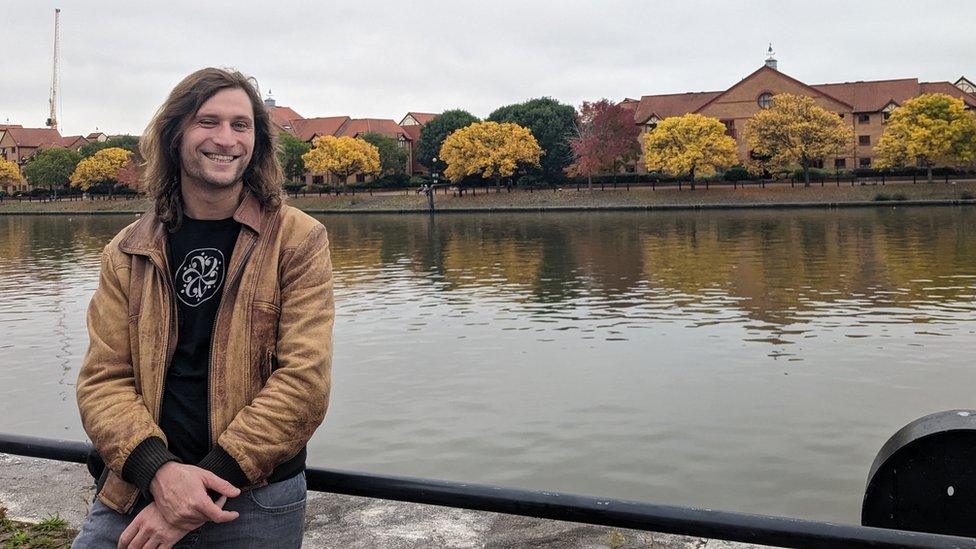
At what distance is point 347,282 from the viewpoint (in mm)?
22969

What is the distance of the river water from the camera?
8594 millimetres

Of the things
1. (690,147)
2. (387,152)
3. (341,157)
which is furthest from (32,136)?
(690,147)

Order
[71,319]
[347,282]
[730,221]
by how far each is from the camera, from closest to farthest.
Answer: [71,319]
[347,282]
[730,221]

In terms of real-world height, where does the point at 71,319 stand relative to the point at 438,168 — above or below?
below

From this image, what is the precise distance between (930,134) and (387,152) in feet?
168

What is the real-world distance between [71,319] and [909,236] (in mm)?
27469

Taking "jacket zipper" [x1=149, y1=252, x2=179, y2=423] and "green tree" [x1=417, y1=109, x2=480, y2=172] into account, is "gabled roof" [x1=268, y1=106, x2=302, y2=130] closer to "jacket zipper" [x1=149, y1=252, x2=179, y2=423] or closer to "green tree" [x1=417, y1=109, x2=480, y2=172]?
"green tree" [x1=417, y1=109, x2=480, y2=172]

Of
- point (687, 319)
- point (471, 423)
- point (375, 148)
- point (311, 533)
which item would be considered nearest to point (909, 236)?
point (687, 319)

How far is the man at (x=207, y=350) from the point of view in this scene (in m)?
2.72

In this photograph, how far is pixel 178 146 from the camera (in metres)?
3.15

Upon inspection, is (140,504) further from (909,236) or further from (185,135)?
(909,236)

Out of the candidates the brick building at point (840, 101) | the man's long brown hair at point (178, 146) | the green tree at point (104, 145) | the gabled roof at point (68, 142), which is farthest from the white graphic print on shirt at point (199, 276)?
the gabled roof at point (68, 142)

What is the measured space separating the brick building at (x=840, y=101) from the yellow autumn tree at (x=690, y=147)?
307 inches

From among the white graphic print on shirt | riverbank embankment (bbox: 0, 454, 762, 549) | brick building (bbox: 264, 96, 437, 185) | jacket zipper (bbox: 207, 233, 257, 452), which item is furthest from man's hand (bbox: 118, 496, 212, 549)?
brick building (bbox: 264, 96, 437, 185)
